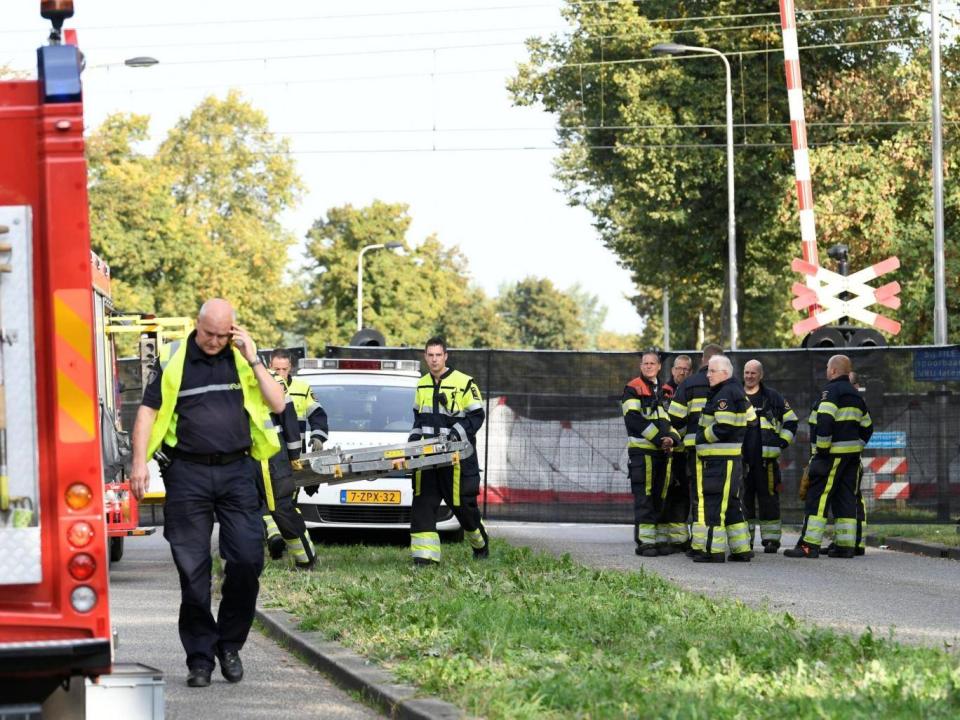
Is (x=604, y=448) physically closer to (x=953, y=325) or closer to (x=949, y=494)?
(x=949, y=494)

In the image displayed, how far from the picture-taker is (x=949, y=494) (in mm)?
20438

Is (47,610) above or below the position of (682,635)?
above

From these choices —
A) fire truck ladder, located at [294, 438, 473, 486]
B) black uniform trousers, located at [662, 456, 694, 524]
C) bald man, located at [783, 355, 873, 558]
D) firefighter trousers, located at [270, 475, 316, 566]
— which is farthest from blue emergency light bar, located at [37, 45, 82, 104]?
bald man, located at [783, 355, 873, 558]

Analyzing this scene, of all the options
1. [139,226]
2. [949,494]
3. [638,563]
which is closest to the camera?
[638,563]

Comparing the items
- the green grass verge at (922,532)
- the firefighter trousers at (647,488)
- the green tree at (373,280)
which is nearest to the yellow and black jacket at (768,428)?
the firefighter trousers at (647,488)

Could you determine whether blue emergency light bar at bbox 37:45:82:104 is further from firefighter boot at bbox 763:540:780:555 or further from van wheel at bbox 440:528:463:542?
firefighter boot at bbox 763:540:780:555

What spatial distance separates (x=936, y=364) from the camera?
20469 millimetres

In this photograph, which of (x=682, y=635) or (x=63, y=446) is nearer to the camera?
(x=63, y=446)

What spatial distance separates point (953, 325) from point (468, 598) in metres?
25.7

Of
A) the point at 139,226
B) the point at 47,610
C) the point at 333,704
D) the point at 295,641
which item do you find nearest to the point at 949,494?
the point at 295,641

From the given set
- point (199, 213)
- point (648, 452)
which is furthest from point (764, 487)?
point (199, 213)

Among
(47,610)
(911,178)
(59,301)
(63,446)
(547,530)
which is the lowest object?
(547,530)

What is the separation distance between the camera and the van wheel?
18.4 meters

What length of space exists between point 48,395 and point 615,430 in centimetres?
1526
